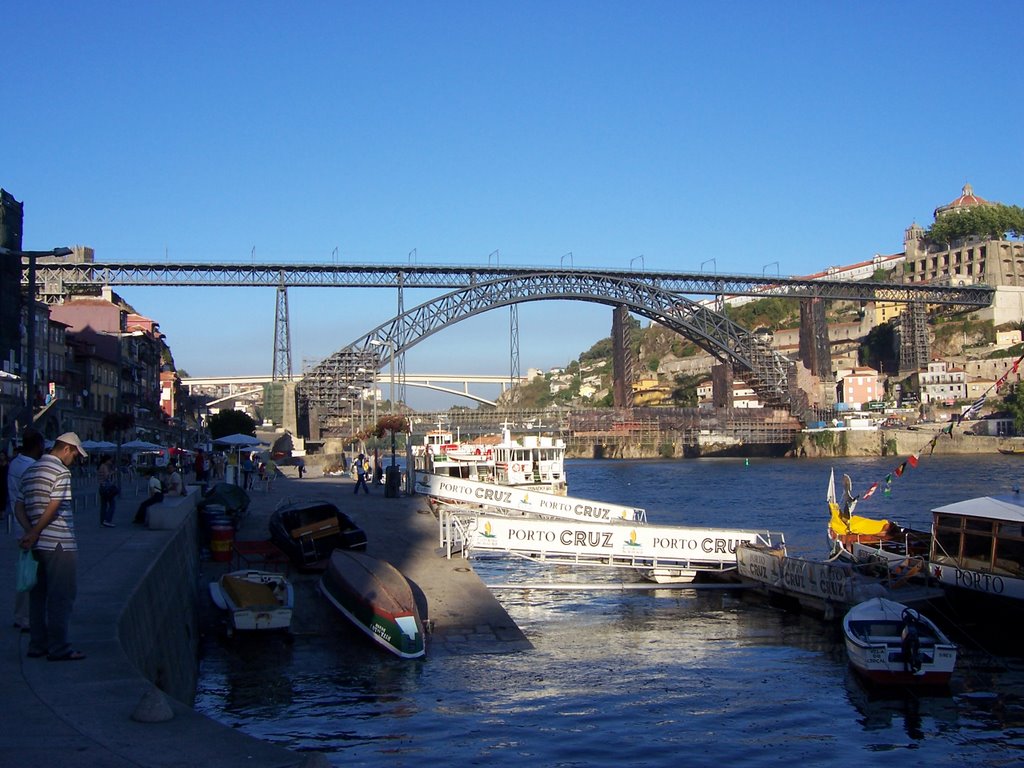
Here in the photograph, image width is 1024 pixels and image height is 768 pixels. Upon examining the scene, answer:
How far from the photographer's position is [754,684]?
1572 centimetres

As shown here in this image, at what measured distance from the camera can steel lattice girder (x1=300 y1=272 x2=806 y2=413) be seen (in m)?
99.1

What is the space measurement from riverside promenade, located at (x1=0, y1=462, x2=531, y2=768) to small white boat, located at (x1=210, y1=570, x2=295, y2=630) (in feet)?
2.22

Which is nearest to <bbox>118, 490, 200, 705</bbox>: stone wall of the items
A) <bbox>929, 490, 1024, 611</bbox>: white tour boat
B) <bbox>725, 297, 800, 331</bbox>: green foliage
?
<bbox>929, 490, 1024, 611</bbox>: white tour boat

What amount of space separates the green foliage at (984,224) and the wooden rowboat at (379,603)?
14956 cm

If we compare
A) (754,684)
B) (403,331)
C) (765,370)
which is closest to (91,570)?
(754,684)

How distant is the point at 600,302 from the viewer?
4188 inches

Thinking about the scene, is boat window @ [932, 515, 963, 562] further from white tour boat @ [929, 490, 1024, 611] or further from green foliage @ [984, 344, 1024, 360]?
green foliage @ [984, 344, 1024, 360]

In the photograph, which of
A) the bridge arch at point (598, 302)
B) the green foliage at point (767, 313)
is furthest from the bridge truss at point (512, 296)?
the green foliage at point (767, 313)

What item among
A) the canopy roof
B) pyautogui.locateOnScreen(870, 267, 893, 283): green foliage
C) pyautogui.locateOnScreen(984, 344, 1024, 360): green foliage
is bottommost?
the canopy roof

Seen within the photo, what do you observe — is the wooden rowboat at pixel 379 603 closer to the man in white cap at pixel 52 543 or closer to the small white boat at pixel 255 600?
the small white boat at pixel 255 600

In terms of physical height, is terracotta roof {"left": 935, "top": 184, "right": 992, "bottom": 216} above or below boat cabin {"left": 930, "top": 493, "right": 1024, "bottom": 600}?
above

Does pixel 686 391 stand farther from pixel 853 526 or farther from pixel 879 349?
pixel 853 526

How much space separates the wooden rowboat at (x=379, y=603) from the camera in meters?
15.9

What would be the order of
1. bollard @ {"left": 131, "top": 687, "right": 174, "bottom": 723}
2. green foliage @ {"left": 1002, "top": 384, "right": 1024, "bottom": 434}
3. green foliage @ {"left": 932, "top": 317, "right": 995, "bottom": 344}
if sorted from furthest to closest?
green foliage @ {"left": 932, "top": 317, "right": 995, "bottom": 344}, green foliage @ {"left": 1002, "top": 384, "right": 1024, "bottom": 434}, bollard @ {"left": 131, "top": 687, "right": 174, "bottom": 723}
